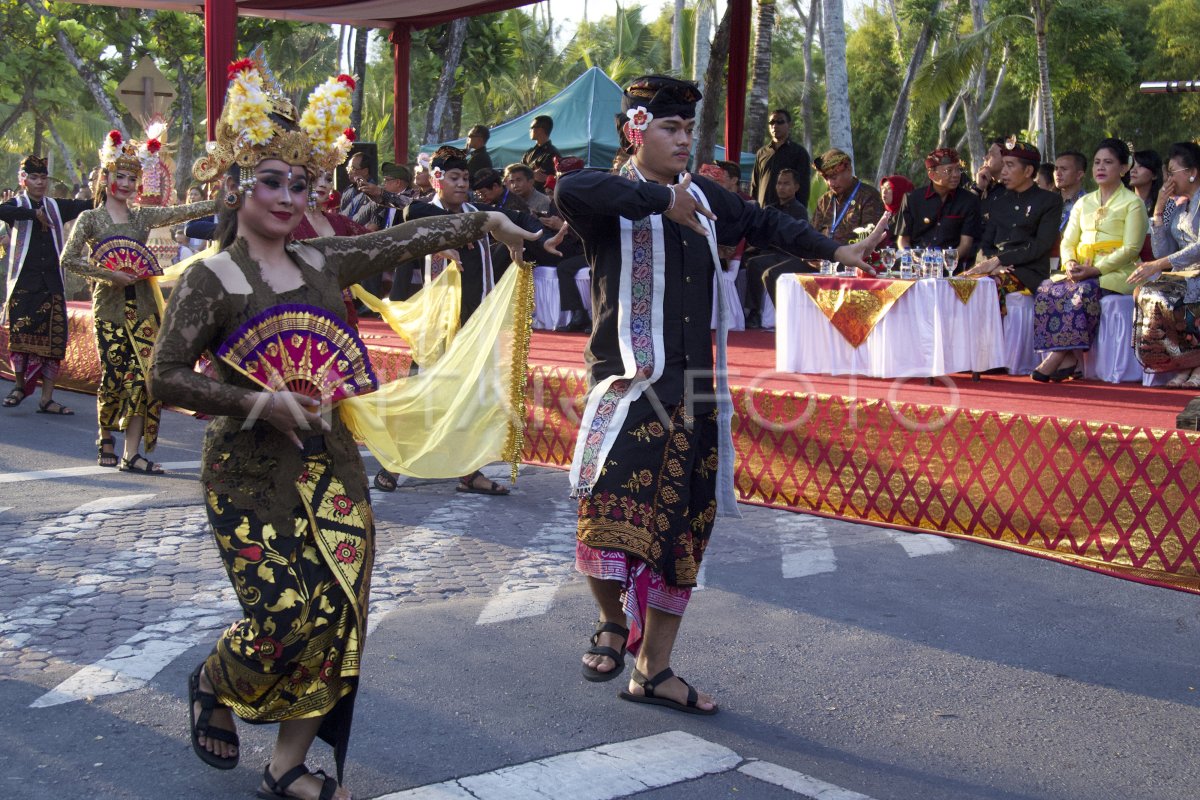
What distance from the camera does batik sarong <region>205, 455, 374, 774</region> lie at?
11.1 feet

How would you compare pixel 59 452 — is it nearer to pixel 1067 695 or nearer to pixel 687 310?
pixel 687 310

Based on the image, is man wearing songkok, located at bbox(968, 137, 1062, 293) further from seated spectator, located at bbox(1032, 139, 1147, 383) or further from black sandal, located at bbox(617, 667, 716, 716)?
black sandal, located at bbox(617, 667, 716, 716)

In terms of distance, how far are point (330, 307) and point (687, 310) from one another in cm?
132

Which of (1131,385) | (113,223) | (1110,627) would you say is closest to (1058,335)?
(1131,385)

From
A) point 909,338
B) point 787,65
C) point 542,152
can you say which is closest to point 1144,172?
point 909,338

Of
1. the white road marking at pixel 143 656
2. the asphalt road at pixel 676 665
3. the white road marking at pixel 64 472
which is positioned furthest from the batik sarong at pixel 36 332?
the white road marking at pixel 143 656

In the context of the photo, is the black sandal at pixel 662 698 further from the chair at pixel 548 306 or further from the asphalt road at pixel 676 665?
the chair at pixel 548 306

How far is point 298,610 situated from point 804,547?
3.77 metres

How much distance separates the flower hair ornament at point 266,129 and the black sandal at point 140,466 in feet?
16.5

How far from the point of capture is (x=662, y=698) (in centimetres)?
433

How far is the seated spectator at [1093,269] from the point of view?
29.1 ft

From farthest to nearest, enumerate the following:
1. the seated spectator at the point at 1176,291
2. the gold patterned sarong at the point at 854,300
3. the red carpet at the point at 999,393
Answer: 1. the gold patterned sarong at the point at 854,300
2. the seated spectator at the point at 1176,291
3. the red carpet at the point at 999,393

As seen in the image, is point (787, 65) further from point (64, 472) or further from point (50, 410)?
point (64, 472)

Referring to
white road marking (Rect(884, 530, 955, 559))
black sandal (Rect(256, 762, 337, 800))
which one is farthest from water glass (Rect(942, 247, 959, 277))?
black sandal (Rect(256, 762, 337, 800))
